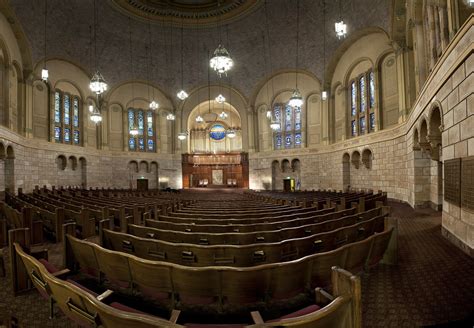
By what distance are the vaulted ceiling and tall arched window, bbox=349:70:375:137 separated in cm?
319

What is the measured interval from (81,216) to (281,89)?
70.1 ft

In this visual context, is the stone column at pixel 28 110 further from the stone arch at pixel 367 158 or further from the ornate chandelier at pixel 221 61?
the stone arch at pixel 367 158

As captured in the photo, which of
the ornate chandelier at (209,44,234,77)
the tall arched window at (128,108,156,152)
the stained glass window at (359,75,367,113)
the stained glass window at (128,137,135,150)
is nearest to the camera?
the ornate chandelier at (209,44,234,77)

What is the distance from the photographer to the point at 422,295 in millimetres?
3193

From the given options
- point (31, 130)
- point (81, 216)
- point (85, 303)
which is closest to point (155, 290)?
point (85, 303)

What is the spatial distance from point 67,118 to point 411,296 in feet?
81.2

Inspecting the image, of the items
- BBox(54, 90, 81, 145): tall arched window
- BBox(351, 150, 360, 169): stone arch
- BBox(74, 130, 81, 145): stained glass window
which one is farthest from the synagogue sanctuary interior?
BBox(351, 150, 360, 169): stone arch

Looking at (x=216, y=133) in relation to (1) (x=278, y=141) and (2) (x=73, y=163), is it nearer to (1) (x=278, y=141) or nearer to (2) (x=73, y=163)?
(1) (x=278, y=141)

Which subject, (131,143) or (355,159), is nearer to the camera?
(355,159)

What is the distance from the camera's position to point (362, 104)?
58.6 feet

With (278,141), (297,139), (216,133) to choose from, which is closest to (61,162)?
(216,133)

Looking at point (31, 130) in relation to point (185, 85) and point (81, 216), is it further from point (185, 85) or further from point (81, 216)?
point (81, 216)

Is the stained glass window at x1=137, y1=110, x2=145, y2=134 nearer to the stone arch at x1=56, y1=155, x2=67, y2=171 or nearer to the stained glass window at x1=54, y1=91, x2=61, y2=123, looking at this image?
the stained glass window at x1=54, y1=91, x2=61, y2=123

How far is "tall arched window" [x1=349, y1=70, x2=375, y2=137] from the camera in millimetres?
16853
